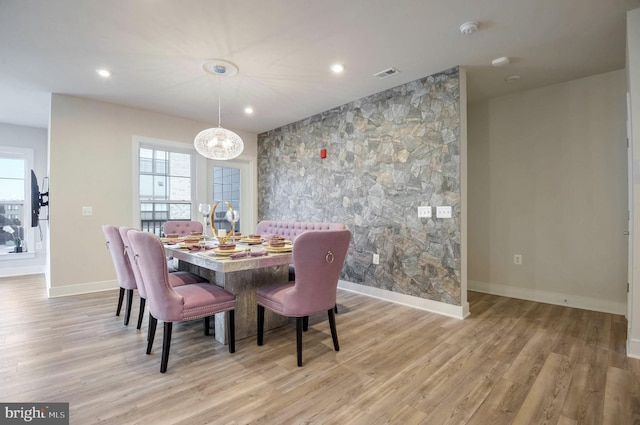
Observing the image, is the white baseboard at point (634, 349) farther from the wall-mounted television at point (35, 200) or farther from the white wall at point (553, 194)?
the wall-mounted television at point (35, 200)

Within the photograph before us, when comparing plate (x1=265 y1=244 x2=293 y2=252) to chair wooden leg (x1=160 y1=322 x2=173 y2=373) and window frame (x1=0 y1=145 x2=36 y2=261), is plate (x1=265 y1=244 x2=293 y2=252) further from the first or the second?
window frame (x1=0 y1=145 x2=36 y2=261)

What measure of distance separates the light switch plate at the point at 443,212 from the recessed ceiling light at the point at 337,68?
1855 millimetres

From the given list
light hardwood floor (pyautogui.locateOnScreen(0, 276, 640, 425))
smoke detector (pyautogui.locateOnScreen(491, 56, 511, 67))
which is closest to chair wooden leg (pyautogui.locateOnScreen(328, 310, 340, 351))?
light hardwood floor (pyautogui.locateOnScreen(0, 276, 640, 425))

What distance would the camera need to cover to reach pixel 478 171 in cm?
420

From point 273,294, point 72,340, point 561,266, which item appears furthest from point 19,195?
point 561,266

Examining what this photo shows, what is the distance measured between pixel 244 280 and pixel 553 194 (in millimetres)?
3733

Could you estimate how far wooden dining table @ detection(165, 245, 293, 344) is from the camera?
2252mm

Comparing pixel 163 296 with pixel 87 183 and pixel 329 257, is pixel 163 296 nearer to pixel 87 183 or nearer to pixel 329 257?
pixel 329 257

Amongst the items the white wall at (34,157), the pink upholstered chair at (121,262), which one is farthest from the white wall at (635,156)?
the white wall at (34,157)

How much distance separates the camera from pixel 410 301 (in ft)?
11.5

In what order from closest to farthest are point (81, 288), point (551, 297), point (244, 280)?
point (244, 280)
point (551, 297)
point (81, 288)

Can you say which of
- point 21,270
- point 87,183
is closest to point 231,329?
point 87,183

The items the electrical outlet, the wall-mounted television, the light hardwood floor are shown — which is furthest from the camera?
the wall-mounted television

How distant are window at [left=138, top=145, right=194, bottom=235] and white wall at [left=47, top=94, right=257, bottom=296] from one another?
0.30 meters
